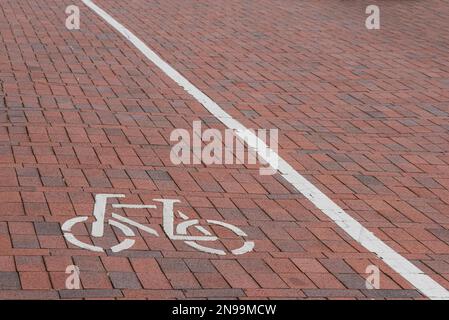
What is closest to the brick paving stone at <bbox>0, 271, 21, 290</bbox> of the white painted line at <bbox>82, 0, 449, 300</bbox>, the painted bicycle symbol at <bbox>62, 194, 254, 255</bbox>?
the painted bicycle symbol at <bbox>62, 194, 254, 255</bbox>

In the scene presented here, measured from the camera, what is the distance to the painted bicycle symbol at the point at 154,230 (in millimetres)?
7090

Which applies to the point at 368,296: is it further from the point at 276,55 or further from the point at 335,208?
the point at 276,55

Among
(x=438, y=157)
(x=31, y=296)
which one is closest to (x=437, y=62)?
(x=438, y=157)

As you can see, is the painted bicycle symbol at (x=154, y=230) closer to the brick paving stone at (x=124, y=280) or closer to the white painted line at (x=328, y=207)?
the brick paving stone at (x=124, y=280)

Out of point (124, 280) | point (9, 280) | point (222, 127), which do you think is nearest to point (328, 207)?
point (124, 280)

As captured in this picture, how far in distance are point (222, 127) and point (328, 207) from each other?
7.55 feet

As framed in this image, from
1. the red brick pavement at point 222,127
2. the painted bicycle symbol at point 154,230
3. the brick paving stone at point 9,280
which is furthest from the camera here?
the painted bicycle symbol at point 154,230

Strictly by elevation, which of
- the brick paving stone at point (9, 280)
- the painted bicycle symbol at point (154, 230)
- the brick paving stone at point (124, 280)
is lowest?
the painted bicycle symbol at point (154, 230)

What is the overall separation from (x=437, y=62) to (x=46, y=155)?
21.8 ft

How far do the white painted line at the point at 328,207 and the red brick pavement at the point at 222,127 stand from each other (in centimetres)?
9

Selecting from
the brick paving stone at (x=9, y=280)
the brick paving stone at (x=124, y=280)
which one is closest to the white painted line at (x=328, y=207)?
the brick paving stone at (x=124, y=280)

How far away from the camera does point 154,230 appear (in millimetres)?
7383

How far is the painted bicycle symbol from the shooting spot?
23.3 ft

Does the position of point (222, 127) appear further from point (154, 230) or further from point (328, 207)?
point (154, 230)
